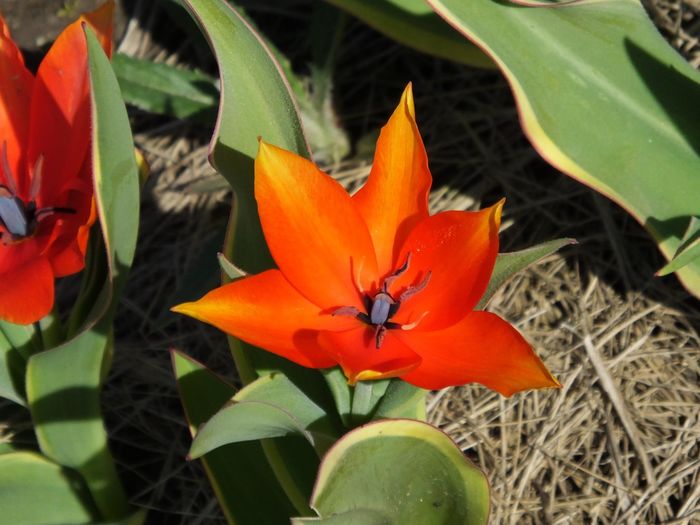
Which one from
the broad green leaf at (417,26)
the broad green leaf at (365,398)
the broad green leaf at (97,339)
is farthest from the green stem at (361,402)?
the broad green leaf at (417,26)

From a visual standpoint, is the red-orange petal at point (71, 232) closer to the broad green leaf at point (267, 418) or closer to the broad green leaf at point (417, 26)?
the broad green leaf at point (267, 418)

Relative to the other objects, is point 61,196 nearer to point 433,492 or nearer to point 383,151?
point 383,151

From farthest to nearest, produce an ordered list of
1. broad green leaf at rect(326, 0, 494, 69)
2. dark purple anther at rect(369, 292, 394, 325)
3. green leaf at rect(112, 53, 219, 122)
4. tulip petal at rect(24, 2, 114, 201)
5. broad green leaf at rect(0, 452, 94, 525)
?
green leaf at rect(112, 53, 219, 122)
broad green leaf at rect(326, 0, 494, 69)
broad green leaf at rect(0, 452, 94, 525)
tulip petal at rect(24, 2, 114, 201)
dark purple anther at rect(369, 292, 394, 325)

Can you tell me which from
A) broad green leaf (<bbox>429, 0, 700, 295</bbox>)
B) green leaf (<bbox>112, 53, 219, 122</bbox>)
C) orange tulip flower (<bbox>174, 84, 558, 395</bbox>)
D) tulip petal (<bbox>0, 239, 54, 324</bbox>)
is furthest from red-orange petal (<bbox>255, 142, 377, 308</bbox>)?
green leaf (<bbox>112, 53, 219, 122</bbox>)

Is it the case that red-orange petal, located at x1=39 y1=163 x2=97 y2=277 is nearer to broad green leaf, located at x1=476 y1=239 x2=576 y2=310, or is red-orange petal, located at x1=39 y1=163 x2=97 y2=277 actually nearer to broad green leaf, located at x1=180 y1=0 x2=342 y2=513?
broad green leaf, located at x1=180 y1=0 x2=342 y2=513

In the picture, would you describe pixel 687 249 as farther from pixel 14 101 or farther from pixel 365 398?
pixel 14 101

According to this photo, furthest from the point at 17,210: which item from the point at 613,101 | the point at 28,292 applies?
the point at 613,101

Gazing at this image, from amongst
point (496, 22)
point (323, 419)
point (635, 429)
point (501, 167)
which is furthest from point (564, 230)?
point (323, 419)
